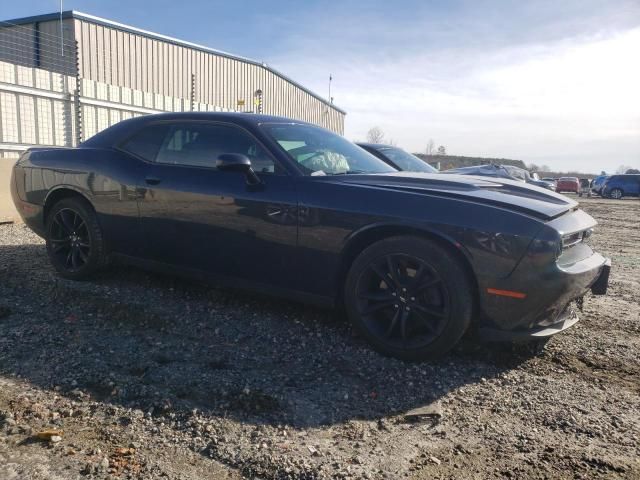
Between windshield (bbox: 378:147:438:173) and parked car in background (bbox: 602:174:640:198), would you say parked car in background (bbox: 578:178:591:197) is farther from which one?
windshield (bbox: 378:147:438:173)

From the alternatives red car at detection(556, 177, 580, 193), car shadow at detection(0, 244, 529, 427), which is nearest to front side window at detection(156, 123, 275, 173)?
car shadow at detection(0, 244, 529, 427)

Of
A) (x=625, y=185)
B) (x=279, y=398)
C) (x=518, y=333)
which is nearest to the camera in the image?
(x=279, y=398)

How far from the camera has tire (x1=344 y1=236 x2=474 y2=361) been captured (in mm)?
3117

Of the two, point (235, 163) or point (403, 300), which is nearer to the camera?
point (403, 300)

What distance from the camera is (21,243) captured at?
6328 millimetres

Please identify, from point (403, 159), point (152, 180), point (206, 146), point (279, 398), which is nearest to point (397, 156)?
point (403, 159)

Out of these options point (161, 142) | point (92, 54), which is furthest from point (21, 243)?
point (92, 54)

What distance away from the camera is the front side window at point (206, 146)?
3.91 meters

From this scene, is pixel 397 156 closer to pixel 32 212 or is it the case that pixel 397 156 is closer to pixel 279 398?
pixel 32 212

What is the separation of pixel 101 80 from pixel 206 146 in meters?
14.3

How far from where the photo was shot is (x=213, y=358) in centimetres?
327

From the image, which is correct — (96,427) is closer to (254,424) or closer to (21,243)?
(254,424)

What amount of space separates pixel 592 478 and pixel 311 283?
1996 mm

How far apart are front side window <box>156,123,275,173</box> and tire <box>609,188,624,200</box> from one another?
34.1m
